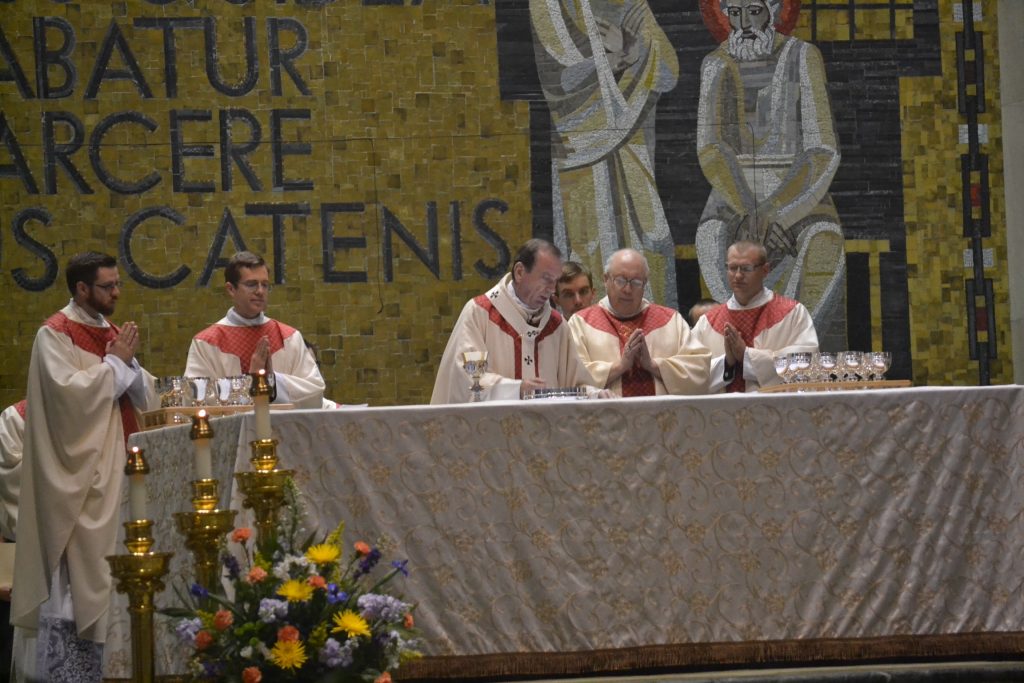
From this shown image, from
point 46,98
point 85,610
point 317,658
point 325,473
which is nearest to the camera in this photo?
point 317,658

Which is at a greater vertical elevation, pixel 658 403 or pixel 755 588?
pixel 658 403

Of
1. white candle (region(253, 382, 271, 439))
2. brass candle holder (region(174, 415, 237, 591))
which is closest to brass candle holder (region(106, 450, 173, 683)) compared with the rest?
brass candle holder (region(174, 415, 237, 591))

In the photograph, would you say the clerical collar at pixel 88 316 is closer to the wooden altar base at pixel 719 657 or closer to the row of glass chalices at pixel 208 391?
the row of glass chalices at pixel 208 391

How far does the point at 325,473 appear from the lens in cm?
517

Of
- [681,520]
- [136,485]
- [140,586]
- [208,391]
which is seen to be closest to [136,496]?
[136,485]

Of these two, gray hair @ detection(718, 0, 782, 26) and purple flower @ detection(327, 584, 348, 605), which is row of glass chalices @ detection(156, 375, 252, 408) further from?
gray hair @ detection(718, 0, 782, 26)

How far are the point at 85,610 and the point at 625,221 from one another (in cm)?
380

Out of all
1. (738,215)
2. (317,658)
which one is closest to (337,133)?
(738,215)

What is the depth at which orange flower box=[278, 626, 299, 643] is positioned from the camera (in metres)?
3.53

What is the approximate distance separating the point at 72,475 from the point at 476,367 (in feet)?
6.28

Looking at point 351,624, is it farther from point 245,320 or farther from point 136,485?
point 245,320

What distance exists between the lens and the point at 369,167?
358 inches

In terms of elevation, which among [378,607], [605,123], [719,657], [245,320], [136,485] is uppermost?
[605,123]

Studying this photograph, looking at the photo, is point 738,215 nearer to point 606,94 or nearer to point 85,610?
point 606,94
